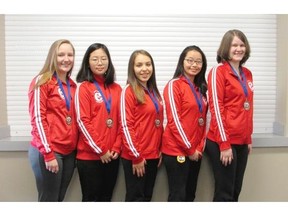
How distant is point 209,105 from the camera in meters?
2.74

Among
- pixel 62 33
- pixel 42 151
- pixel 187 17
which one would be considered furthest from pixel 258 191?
pixel 62 33

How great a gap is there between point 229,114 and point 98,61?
3.74 ft

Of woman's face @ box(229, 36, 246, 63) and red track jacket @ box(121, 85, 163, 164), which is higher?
woman's face @ box(229, 36, 246, 63)

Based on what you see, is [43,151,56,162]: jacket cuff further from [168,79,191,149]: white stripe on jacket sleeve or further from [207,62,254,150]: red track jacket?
[207,62,254,150]: red track jacket

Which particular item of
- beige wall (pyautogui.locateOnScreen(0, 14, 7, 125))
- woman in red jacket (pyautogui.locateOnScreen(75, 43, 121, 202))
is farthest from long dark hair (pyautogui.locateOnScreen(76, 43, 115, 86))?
beige wall (pyautogui.locateOnScreen(0, 14, 7, 125))

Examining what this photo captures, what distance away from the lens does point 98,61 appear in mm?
2627

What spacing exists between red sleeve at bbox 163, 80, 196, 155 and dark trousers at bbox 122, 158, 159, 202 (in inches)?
11.3

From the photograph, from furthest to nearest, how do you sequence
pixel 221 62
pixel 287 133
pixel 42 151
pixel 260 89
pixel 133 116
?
pixel 260 89
pixel 287 133
pixel 221 62
pixel 133 116
pixel 42 151

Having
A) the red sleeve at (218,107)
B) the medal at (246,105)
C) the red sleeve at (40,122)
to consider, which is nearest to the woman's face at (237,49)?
the red sleeve at (218,107)

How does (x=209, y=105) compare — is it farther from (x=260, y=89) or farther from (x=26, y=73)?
(x=26, y=73)

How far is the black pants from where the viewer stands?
275 cm

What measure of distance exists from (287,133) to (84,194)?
6.38 ft

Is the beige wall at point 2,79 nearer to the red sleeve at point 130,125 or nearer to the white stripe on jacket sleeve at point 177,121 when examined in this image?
the red sleeve at point 130,125

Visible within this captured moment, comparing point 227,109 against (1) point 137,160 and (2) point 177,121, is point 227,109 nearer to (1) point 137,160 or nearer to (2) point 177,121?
(2) point 177,121
